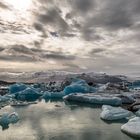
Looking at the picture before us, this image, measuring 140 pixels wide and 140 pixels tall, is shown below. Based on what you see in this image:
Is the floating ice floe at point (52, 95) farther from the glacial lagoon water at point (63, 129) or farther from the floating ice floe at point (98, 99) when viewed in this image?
the glacial lagoon water at point (63, 129)

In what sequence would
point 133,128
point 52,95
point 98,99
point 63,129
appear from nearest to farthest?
point 133,128
point 63,129
point 98,99
point 52,95

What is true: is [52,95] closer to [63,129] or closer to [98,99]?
[98,99]

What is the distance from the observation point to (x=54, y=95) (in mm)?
22781

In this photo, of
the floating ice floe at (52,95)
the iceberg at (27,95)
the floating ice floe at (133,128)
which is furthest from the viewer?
the floating ice floe at (52,95)

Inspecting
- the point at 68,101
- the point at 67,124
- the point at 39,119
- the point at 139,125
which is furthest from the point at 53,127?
the point at 68,101

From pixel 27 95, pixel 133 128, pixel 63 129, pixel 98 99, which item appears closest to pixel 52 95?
pixel 27 95

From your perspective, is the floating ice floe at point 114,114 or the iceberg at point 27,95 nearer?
the floating ice floe at point 114,114

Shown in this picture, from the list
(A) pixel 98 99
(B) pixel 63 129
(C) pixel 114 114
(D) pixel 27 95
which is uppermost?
(A) pixel 98 99

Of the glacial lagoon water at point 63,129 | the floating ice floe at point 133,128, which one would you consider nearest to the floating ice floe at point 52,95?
the glacial lagoon water at point 63,129

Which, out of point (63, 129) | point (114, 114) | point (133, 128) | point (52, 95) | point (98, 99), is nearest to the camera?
point (133, 128)

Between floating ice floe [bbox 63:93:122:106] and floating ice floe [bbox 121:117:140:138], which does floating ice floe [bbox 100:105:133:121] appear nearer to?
floating ice floe [bbox 121:117:140:138]

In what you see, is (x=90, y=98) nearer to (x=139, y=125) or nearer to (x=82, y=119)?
(x=82, y=119)

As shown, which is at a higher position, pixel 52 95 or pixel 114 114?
pixel 114 114

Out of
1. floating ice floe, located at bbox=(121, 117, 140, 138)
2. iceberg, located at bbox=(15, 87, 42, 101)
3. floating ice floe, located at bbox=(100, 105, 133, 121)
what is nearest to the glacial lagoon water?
floating ice floe, located at bbox=(121, 117, 140, 138)
